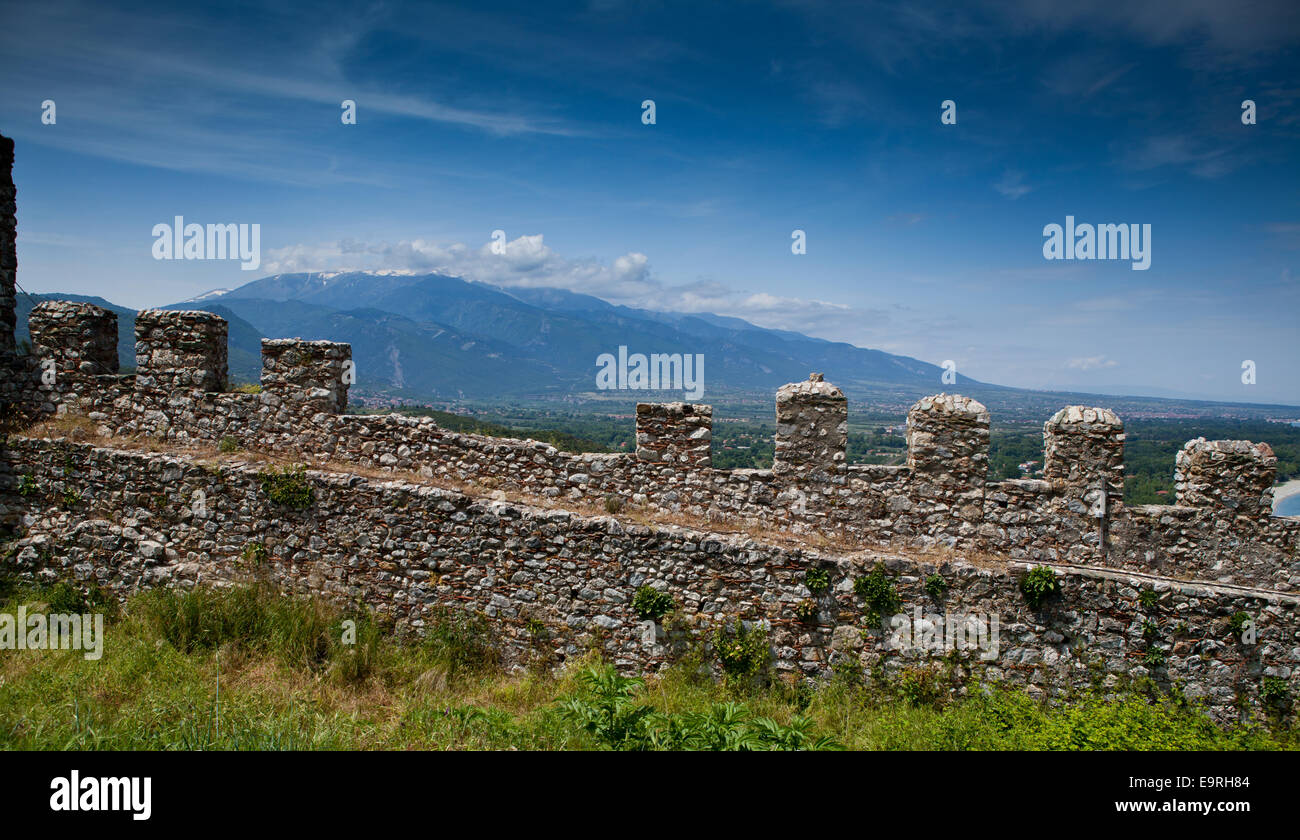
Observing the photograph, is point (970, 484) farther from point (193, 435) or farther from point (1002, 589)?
point (193, 435)

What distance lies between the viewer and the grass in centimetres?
523

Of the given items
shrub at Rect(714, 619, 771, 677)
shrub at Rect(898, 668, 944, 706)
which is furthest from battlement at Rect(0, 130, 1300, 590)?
shrub at Rect(898, 668, 944, 706)

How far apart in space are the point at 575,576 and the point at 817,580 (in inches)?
114

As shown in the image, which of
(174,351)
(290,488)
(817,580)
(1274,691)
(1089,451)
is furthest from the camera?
(174,351)

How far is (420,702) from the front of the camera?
6613 millimetres

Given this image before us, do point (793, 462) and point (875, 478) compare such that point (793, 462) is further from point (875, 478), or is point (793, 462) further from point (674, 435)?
point (674, 435)

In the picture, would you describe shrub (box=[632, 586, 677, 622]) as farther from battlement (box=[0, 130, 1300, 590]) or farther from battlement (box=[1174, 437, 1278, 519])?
battlement (box=[1174, 437, 1278, 519])

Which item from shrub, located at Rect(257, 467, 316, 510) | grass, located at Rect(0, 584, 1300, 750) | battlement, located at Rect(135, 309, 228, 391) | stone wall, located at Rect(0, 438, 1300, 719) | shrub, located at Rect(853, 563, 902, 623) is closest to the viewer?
grass, located at Rect(0, 584, 1300, 750)

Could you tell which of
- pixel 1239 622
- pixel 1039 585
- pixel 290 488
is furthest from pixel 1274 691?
pixel 290 488

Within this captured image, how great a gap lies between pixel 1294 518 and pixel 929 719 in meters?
5.23

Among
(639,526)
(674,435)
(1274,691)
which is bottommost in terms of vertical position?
(1274,691)

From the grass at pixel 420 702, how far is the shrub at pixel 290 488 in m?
1.23

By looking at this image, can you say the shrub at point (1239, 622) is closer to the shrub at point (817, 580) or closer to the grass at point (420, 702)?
the grass at point (420, 702)

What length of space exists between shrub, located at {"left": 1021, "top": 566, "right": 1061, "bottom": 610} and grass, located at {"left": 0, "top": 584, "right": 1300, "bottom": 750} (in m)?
1.04
